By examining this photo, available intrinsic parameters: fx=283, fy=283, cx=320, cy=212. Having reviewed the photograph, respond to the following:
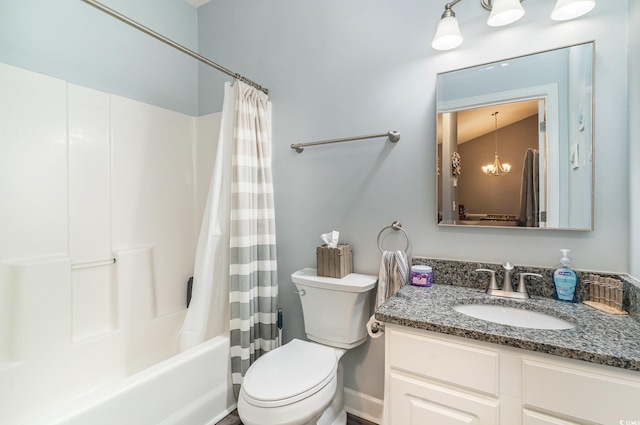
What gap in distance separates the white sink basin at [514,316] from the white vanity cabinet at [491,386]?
0.87 feet

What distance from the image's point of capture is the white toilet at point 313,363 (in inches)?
42.9

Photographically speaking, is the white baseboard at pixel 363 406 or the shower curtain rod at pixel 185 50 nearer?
the shower curtain rod at pixel 185 50

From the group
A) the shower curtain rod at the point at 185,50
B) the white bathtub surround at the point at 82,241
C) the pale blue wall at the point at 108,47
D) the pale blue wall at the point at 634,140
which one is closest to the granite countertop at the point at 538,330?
the pale blue wall at the point at 634,140

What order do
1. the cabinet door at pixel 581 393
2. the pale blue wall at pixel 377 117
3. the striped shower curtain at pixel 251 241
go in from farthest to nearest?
the striped shower curtain at pixel 251 241, the pale blue wall at pixel 377 117, the cabinet door at pixel 581 393

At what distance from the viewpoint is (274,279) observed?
69.7 inches

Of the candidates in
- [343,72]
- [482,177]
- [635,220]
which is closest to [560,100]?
[482,177]

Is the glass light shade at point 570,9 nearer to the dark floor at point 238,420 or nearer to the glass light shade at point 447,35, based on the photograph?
the glass light shade at point 447,35

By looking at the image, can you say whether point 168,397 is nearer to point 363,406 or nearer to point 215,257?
point 215,257

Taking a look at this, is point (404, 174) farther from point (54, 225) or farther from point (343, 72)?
point (54, 225)

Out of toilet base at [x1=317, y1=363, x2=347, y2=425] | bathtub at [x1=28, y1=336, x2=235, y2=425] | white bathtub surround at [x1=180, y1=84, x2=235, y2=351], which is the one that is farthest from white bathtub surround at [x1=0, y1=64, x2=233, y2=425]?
toilet base at [x1=317, y1=363, x2=347, y2=425]

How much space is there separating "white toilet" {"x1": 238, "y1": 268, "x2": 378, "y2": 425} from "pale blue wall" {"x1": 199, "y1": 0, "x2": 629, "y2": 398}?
19 cm

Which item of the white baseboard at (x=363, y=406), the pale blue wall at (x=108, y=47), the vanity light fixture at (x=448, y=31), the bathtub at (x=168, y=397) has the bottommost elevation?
the white baseboard at (x=363, y=406)

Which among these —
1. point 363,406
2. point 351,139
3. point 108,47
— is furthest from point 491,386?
point 108,47

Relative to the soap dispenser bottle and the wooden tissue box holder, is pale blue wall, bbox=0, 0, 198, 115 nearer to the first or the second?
the wooden tissue box holder
